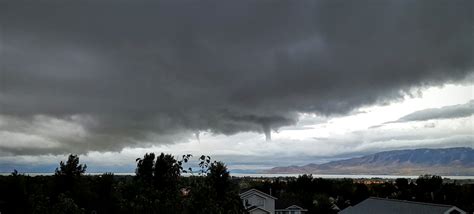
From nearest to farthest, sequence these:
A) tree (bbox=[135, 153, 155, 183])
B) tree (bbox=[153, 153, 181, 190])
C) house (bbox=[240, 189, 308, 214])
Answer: tree (bbox=[153, 153, 181, 190]), tree (bbox=[135, 153, 155, 183]), house (bbox=[240, 189, 308, 214])

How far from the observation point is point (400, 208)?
53.2 metres

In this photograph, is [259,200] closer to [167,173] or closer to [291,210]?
[291,210]

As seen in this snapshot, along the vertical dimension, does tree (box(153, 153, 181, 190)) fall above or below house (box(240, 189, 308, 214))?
above

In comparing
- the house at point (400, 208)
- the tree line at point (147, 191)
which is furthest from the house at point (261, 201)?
the tree line at point (147, 191)

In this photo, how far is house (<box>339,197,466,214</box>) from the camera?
46.8 metres

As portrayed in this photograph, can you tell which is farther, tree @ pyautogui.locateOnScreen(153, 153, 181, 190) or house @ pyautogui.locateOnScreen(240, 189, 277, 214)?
house @ pyautogui.locateOnScreen(240, 189, 277, 214)

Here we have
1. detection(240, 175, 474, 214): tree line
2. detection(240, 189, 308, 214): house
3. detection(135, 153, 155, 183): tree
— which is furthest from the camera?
detection(240, 175, 474, 214): tree line

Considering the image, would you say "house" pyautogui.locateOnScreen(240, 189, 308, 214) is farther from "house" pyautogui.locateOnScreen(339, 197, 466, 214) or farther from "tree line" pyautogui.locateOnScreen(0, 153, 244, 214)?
"tree line" pyautogui.locateOnScreen(0, 153, 244, 214)

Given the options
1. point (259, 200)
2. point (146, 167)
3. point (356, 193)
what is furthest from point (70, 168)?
point (356, 193)

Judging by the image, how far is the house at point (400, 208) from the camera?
4675 centimetres

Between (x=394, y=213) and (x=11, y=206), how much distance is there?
44081 millimetres

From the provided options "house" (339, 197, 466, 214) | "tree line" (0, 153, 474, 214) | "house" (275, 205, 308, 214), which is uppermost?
"tree line" (0, 153, 474, 214)

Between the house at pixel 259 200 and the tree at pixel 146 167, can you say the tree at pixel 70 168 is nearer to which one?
the tree at pixel 146 167

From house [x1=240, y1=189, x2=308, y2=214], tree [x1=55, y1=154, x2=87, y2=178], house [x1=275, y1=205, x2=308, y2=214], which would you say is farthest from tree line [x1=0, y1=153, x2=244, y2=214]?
house [x1=275, y1=205, x2=308, y2=214]
